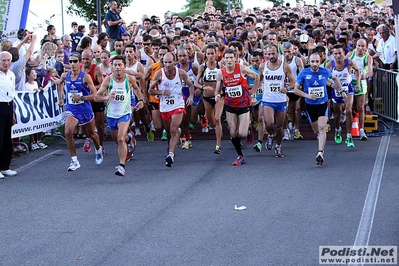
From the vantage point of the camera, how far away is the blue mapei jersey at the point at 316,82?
13156 mm

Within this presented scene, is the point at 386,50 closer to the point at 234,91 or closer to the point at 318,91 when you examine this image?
the point at 318,91

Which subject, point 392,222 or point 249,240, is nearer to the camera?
point 249,240

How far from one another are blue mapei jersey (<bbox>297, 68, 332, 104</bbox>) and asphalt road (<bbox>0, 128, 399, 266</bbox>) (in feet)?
3.30

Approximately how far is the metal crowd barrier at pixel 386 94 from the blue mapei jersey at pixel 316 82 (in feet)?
14.2

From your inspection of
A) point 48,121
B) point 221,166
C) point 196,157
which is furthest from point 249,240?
point 48,121

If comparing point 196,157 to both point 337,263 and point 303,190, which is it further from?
point 337,263

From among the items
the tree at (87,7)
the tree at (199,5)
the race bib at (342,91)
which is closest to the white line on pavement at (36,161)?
the race bib at (342,91)

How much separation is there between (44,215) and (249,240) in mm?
2779

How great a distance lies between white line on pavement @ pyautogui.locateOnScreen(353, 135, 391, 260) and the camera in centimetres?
815

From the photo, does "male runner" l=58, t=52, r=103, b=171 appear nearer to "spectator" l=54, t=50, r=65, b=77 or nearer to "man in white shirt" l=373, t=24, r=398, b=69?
"spectator" l=54, t=50, r=65, b=77

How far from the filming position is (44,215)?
9.70 metres

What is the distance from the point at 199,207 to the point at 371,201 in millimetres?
2071

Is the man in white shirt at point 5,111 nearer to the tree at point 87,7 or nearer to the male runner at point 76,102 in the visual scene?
the male runner at point 76,102

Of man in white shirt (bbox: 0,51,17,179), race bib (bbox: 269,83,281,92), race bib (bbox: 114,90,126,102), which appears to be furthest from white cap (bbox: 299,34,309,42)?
man in white shirt (bbox: 0,51,17,179)
